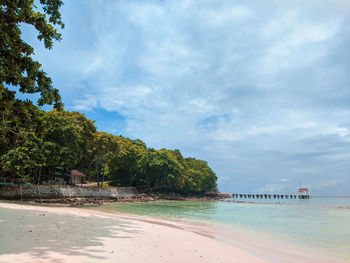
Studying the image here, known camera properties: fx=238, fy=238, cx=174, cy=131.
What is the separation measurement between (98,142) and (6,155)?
57.2 feet

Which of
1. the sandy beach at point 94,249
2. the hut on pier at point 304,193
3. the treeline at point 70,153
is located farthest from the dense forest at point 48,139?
the hut on pier at point 304,193

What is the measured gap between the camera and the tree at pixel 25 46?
26.6ft

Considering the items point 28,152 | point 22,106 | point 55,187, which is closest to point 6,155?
point 28,152

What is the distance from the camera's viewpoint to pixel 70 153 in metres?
31.9

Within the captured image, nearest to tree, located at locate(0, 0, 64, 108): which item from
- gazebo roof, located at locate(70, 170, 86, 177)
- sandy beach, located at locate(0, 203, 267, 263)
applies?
sandy beach, located at locate(0, 203, 267, 263)

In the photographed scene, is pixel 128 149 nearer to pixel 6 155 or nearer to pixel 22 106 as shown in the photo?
pixel 6 155

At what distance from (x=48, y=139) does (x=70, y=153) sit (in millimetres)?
3233

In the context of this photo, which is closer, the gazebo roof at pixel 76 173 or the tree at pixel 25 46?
the tree at pixel 25 46

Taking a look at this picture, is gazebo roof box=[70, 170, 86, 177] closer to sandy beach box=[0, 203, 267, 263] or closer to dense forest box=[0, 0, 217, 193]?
dense forest box=[0, 0, 217, 193]

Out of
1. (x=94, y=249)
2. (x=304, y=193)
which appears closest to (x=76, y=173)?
(x=94, y=249)

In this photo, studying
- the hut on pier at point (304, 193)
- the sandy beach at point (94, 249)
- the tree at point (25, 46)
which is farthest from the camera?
the hut on pier at point (304, 193)

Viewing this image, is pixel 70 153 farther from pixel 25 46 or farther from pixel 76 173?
pixel 25 46

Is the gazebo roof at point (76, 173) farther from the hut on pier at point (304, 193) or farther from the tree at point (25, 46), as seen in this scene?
the hut on pier at point (304, 193)

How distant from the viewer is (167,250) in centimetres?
714
